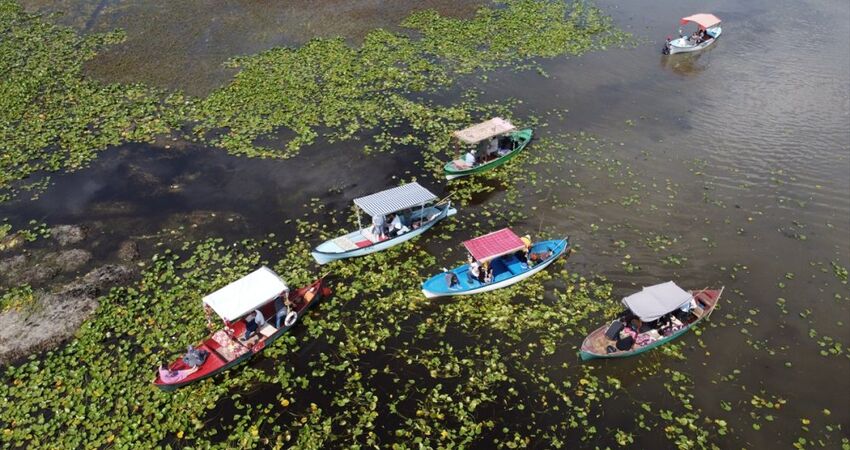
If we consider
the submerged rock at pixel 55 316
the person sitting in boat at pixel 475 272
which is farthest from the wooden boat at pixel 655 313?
the submerged rock at pixel 55 316

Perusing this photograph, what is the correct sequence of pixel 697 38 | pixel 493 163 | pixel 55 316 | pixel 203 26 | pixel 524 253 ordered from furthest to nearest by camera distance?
pixel 203 26 < pixel 697 38 < pixel 493 163 < pixel 524 253 < pixel 55 316

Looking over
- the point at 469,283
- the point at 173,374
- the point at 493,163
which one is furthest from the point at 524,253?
the point at 173,374

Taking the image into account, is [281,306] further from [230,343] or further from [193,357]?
[193,357]

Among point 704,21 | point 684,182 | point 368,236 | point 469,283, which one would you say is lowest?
point 684,182

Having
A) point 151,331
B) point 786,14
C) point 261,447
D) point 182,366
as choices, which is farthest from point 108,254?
point 786,14

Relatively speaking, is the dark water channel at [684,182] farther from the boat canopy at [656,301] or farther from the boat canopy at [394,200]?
the boat canopy at [394,200]

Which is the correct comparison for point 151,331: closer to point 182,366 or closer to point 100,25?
point 182,366
